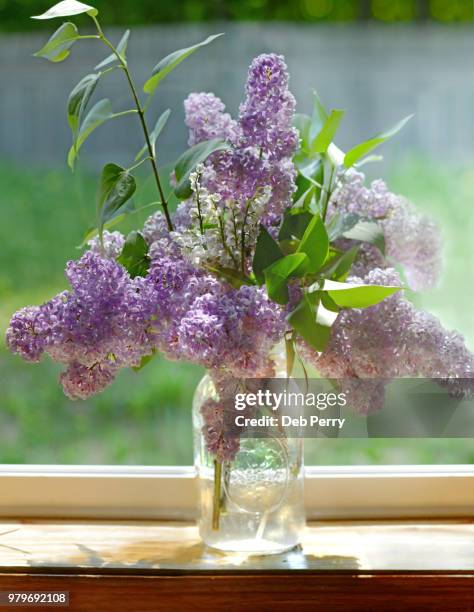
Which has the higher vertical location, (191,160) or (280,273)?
(191,160)

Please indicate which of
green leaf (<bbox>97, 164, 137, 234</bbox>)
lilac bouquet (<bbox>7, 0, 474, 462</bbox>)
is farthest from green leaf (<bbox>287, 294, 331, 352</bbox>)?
green leaf (<bbox>97, 164, 137, 234</bbox>)

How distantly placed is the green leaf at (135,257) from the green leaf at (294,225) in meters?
0.15

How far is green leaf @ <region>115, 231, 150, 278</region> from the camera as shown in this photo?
949mm

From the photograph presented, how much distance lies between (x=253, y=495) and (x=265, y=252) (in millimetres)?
290

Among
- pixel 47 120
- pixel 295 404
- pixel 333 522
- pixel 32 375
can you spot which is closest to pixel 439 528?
pixel 333 522

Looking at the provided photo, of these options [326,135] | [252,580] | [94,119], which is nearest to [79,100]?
[94,119]

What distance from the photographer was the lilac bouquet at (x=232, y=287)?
0.85m

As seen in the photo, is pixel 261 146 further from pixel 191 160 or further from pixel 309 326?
pixel 309 326

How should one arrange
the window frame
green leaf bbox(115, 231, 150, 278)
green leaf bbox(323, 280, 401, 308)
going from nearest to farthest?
green leaf bbox(323, 280, 401, 308)
green leaf bbox(115, 231, 150, 278)
the window frame

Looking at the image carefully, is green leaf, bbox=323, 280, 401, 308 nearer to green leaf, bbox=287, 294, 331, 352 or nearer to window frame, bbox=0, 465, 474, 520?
green leaf, bbox=287, 294, 331, 352

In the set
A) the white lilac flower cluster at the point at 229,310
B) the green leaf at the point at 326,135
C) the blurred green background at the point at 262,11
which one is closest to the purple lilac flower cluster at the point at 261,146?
the white lilac flower cluster at the point at 229,310

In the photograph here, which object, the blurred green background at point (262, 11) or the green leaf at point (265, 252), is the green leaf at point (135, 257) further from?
the blurred green background at point (262, 11)

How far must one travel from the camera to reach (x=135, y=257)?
3.12 ft

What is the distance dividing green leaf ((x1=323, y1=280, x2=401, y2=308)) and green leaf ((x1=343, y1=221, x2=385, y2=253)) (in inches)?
4.3
